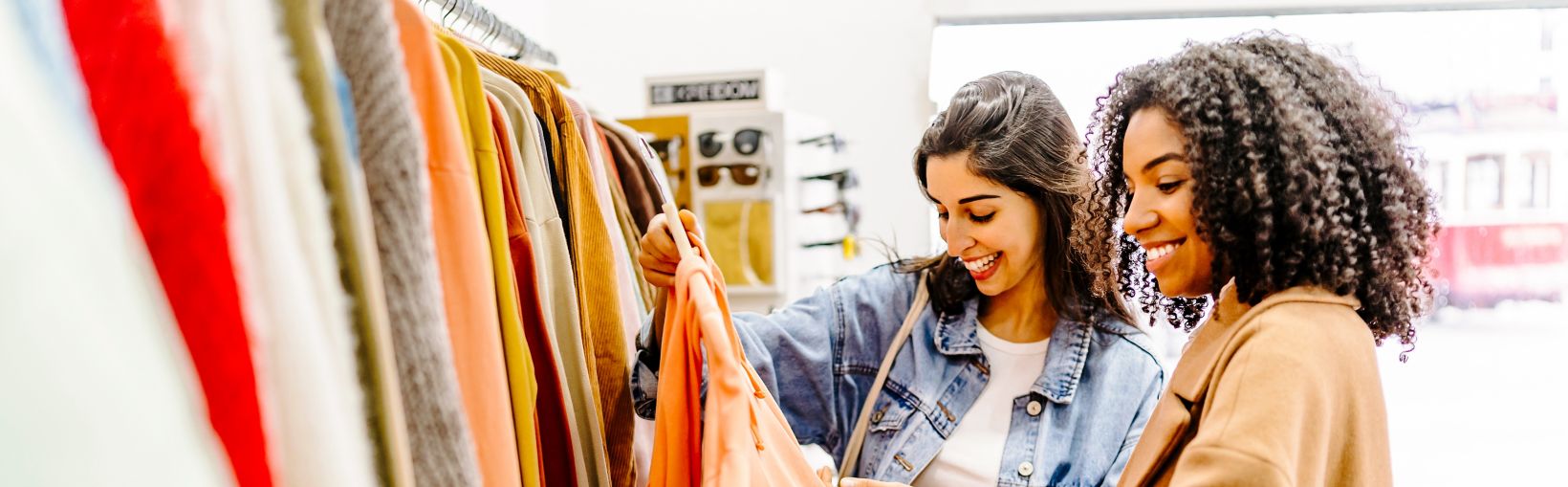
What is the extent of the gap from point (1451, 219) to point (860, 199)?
2.14m

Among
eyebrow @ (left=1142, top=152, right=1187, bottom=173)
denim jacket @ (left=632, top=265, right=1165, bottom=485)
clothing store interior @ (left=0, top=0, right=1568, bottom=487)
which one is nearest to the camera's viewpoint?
clothing store interior @ (left=0, top=0, right=1568, bottom=487)

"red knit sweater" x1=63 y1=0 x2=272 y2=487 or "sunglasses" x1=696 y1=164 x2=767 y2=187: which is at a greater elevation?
"sunglasses" x1=696 y1=164 x2=767 y2=187

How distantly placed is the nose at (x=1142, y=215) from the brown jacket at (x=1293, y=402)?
0.40 ft

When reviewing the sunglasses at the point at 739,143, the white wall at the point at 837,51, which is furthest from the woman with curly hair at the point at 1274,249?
the white wall at the point at 837,51

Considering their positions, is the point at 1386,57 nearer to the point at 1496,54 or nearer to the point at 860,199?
the point at 1496,54

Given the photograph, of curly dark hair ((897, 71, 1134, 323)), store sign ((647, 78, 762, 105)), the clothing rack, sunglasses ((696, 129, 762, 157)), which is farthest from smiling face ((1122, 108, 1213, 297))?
store sign ((647, 78, 762, 105))

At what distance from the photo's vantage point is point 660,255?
3.54 feet

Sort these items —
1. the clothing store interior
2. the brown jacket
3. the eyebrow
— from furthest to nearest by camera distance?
1. the eyebrow
2. the brown jacket
3. the clothing store interior

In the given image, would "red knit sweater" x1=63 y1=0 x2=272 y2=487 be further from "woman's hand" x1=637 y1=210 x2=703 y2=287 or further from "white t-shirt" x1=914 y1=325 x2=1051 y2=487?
"white t-shirt" x1=914 y1=325 x2=1051 y2=487

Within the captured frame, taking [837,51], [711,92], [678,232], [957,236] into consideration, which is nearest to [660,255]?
[678,232]

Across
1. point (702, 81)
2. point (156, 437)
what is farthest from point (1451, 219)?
point (156, 437)

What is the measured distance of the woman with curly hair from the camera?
718 millimetres

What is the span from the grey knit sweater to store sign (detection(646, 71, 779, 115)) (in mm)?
2072

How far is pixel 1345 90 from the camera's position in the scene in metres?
0.82
